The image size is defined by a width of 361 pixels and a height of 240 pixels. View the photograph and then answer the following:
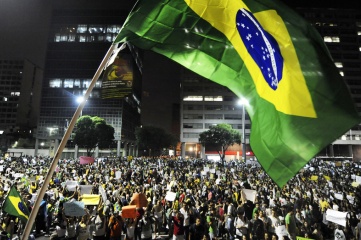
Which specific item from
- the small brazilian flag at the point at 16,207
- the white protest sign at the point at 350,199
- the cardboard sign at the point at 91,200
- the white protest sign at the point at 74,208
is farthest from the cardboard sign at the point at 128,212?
the white protest sign at the point at 350,199

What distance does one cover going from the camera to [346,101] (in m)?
3.11

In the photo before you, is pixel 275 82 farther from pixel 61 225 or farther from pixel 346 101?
pixel 61 225

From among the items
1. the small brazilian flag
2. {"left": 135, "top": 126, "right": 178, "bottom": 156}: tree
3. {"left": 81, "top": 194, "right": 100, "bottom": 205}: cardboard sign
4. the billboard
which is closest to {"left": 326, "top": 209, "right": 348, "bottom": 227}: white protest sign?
the billboard

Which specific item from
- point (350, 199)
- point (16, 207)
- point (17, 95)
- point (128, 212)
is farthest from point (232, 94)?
point (17, 95)

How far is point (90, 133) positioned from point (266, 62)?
69002 millimetres

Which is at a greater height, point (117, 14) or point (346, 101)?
point (117, 14)

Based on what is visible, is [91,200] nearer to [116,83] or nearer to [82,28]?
[116,83]

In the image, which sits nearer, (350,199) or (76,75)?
(350,199)

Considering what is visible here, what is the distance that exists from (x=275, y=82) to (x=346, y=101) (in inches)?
37.8

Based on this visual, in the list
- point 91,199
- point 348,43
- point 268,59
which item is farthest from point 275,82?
point 348,43

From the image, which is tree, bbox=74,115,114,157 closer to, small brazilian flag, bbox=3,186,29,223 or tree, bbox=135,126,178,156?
tree, bbox=135,126,178,156

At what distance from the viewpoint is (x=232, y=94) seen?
107250 millimetres

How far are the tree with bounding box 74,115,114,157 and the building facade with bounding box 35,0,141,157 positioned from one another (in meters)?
15.6

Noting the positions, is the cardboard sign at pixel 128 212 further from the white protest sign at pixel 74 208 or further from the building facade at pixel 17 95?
the building facade at pixel 17 95
